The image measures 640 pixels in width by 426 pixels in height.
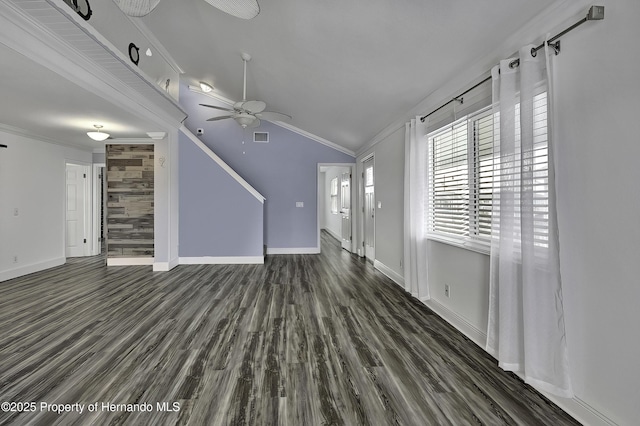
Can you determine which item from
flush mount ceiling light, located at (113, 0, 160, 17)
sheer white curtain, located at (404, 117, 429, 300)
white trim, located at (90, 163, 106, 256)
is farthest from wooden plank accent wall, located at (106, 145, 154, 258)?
sheer white curtain, located at (404, 117, 429, 300)

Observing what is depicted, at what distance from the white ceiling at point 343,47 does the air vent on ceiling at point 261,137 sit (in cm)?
121

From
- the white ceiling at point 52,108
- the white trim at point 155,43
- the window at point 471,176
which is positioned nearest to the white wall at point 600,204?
the window at point 471,176

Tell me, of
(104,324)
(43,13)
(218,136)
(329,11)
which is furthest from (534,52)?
(218,136)

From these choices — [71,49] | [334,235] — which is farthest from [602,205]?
[334,235]

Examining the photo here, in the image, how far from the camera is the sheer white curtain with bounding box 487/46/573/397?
66.2 inches

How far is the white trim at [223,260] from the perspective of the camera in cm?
566

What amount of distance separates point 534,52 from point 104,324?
435cm

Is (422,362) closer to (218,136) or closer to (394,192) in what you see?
(394,192)

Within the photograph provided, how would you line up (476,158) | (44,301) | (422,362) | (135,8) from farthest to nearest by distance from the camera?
(44,301) → (476,158) → (422,362) → (135,8)

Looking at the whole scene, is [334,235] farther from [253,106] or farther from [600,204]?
[600,204]

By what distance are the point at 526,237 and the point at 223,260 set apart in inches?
205

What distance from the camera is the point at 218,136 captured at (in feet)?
23.0

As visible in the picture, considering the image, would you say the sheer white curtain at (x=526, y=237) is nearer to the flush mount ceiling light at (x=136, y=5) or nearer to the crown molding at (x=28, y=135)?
the flush mount ceiling light at (x=136, y=5)

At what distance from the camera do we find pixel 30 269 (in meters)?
4.92
